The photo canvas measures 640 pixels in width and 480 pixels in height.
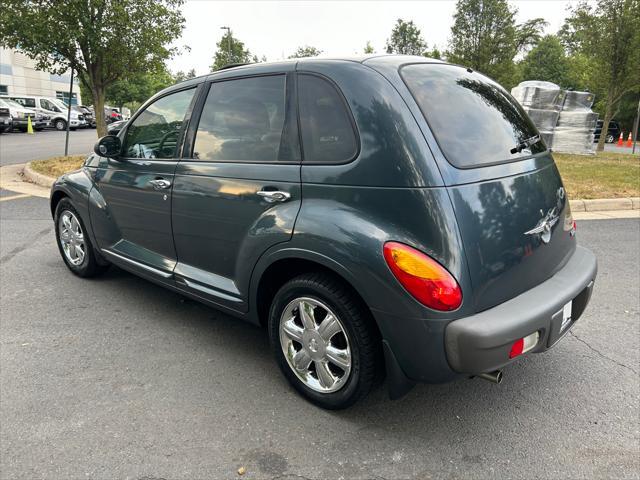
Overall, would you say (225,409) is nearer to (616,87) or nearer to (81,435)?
(81,435)

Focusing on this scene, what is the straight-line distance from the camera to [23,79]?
4506cm

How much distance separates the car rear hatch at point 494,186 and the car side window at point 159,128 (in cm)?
162

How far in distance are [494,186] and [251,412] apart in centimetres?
167

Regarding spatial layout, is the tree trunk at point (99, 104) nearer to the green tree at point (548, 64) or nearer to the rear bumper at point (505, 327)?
the rear bumper at point (505, 327)

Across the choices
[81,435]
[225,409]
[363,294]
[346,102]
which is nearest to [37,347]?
[81,435]

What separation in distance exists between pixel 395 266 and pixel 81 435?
5.68ft

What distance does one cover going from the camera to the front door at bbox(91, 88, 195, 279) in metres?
3.34

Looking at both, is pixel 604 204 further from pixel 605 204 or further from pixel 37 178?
pixel 37 178

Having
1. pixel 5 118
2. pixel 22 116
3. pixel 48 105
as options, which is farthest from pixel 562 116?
pixel 48 105

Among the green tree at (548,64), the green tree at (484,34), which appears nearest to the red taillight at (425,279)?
the green tree at (484,34)

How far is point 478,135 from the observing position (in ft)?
8.11

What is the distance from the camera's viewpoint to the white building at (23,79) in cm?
4253

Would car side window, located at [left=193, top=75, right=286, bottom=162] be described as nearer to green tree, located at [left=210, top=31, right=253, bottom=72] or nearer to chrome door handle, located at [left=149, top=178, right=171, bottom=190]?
chrome door handle, located at [left=149, top=178, right=171, bottom=190]

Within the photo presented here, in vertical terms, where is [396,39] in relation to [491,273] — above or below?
above
